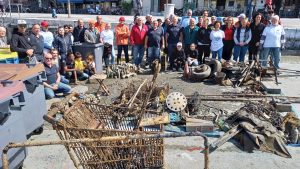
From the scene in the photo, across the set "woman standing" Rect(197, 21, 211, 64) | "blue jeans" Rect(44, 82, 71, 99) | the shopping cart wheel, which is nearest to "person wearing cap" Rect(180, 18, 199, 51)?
"woman standing" Rect(197, 21, 211, 64)

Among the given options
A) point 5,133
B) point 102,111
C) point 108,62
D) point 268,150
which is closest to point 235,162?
point 268,150

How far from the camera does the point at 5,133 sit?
401cm

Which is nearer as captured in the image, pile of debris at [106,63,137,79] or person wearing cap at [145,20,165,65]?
pile of debris at [106,63,137,79]

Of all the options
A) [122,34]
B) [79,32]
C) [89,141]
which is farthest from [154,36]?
[89,141]

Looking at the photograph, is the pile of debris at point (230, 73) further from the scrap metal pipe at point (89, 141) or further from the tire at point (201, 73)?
the scrap metal pipe at point (89, 141)

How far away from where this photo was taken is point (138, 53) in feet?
37.7

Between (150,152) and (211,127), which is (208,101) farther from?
(150,152)

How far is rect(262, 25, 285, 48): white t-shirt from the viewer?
32.8 feet

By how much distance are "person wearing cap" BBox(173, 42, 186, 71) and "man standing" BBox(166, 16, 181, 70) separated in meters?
0.16

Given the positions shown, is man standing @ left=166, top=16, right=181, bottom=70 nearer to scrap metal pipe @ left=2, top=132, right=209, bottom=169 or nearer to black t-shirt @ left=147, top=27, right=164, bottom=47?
black t-shirt @ left=147, top=27, right=164, bottom=47

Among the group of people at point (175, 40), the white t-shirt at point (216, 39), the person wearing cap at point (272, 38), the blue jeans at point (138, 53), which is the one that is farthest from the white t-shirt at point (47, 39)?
the person wearing cap at point (272, 38)

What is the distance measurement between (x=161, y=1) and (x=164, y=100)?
35.4m

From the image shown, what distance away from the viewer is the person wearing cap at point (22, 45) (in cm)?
801

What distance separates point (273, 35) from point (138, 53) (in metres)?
4.94
